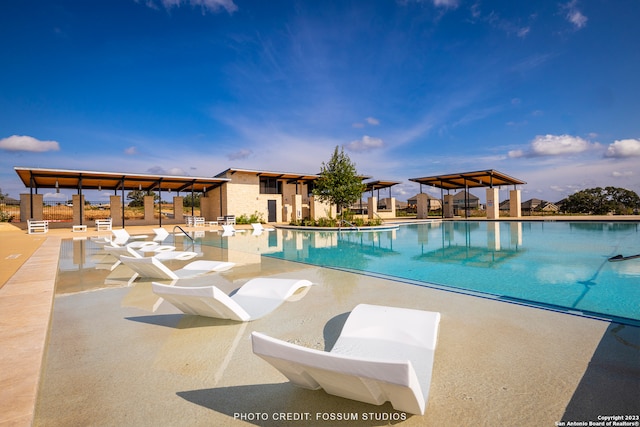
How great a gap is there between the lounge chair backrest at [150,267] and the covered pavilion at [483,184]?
80.0ft

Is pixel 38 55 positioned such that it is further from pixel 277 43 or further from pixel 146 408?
pixel 146 408

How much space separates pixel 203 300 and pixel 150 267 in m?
2.82

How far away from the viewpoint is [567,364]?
2406 mm

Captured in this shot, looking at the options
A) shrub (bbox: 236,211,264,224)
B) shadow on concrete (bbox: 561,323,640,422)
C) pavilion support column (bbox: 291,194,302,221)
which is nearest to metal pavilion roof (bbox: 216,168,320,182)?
pavilion support column (bbox: 291,194,302,221)

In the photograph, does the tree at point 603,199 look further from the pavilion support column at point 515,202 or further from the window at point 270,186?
the window at point 270,186

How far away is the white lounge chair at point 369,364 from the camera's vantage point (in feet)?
4.39

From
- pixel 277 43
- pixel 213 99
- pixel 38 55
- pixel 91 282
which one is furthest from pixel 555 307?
pixel 213 99

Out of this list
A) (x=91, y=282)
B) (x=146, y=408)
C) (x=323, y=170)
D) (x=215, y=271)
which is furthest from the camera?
(x=323, y=170)

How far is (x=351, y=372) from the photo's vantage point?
139 cm

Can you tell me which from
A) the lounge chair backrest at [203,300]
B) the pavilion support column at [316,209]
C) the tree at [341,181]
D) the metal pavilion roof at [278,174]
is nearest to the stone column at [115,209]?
the metal pavilion roof at [278,174]

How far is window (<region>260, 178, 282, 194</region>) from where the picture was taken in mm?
27453

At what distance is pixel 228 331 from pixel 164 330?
710 mm

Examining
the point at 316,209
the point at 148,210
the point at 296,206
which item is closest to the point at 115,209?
the point at 148,210

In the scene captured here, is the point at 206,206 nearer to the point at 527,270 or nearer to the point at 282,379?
the point at 527,270
